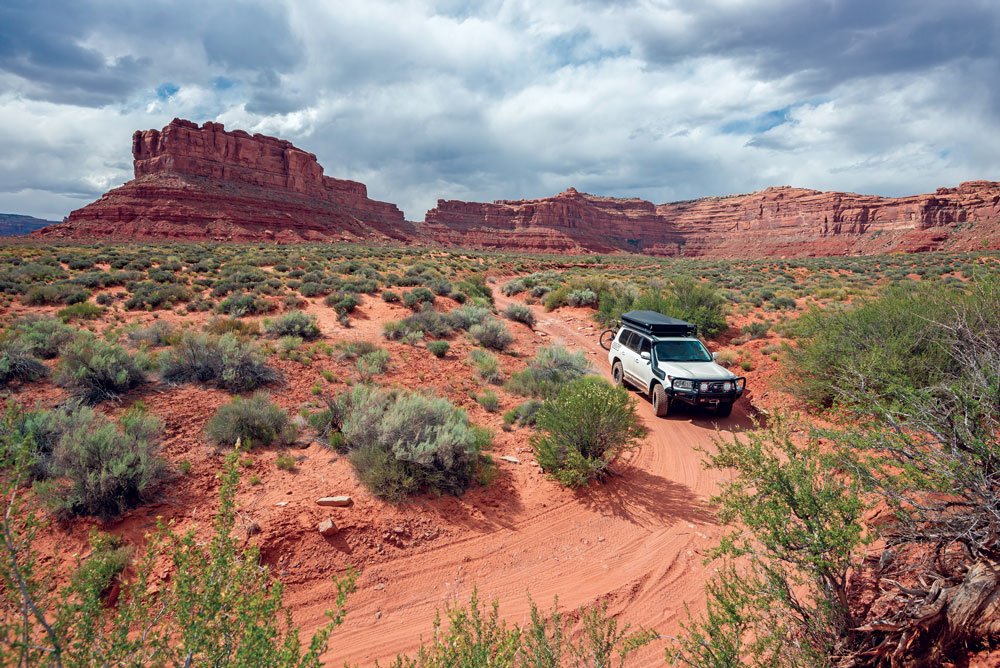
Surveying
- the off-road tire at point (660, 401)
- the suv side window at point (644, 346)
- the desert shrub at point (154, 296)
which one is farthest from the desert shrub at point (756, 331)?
the desert shrub at point (154, 296)

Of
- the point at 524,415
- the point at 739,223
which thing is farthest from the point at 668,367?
the point at 739,223

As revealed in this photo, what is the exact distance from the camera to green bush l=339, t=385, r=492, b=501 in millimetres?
5898

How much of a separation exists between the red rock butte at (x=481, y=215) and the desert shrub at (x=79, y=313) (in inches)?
2247

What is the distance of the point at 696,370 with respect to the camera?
916 cm

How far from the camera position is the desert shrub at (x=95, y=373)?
741cm

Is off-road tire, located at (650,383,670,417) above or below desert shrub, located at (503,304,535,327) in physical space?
below

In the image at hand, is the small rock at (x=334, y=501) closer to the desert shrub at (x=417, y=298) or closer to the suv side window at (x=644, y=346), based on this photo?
the suv side window at (x=644, y=346)

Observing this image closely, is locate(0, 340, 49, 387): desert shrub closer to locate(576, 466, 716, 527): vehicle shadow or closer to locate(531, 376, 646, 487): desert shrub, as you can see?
locate(531, 376, 646, 487): desert shrub

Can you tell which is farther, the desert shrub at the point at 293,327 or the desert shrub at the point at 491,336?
the desert shrub at the point at 491,336

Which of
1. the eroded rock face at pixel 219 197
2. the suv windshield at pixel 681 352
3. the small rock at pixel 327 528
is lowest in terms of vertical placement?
the small rock at pixel 327 528

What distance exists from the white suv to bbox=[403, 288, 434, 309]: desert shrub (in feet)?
27.3

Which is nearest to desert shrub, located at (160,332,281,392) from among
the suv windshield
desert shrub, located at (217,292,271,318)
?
desert shrub, located at (217,292,271,318)

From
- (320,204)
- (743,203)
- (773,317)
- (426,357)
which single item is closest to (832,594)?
(426,357)

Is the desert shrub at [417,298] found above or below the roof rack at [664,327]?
above
